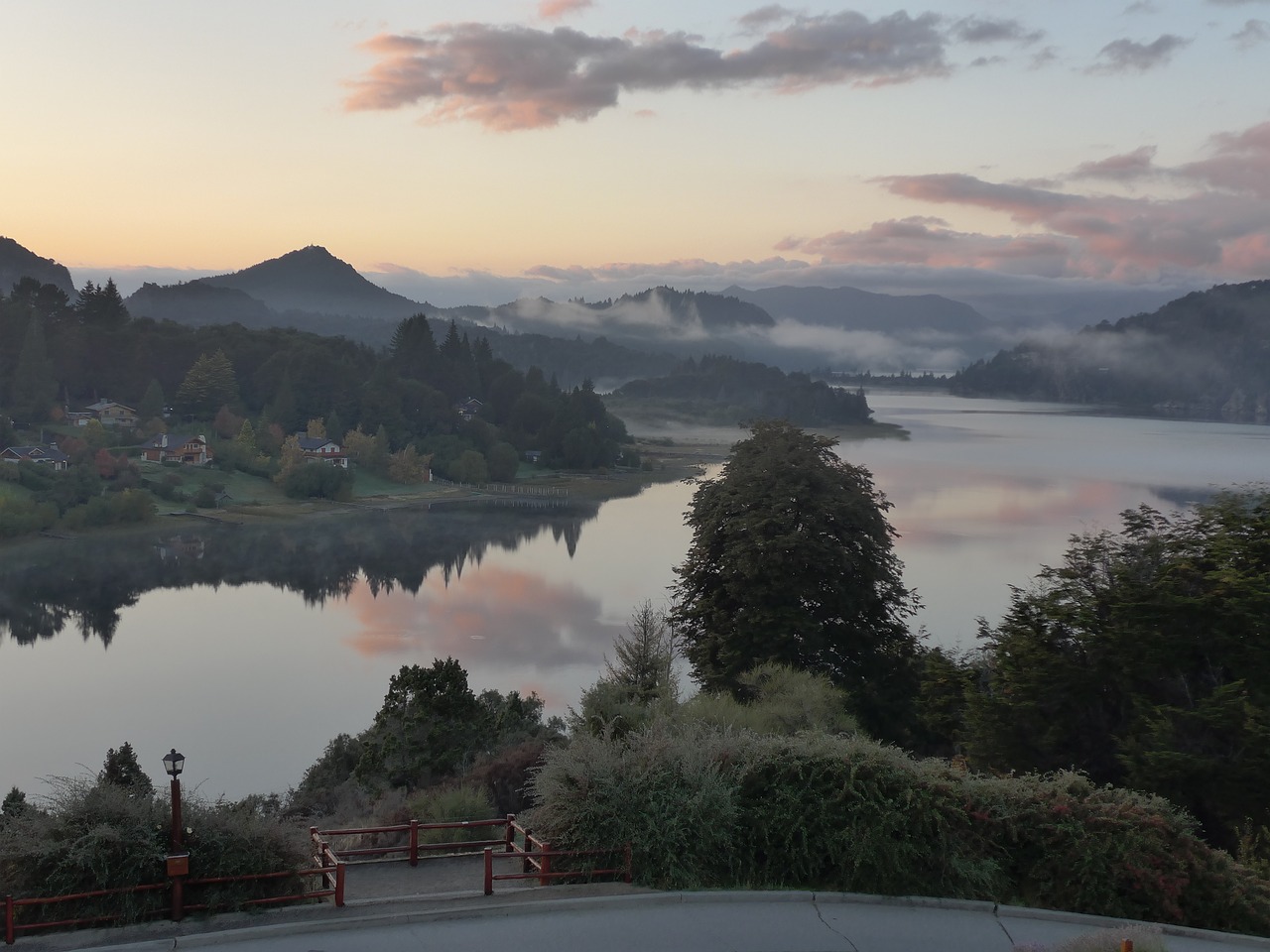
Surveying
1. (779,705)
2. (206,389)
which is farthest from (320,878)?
(206,389)

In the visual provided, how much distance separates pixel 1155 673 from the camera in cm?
1712

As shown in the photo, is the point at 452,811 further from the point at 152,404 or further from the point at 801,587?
the point at 152,404

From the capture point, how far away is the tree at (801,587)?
24.3 meters

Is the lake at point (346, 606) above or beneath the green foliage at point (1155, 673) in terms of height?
beneath

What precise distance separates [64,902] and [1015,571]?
51.8m

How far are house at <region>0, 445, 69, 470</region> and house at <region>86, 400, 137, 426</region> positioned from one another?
17306 millimetres

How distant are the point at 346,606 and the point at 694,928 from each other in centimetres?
4946

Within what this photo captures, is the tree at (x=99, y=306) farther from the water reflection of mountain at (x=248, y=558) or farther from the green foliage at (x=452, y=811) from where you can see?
the green foliage at (x=452, y=811)

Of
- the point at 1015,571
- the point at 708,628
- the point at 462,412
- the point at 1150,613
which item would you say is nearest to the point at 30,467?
the point at 462,412

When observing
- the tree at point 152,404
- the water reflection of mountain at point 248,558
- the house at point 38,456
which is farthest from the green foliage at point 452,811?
the tree at point 152,404

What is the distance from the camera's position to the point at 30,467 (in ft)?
290

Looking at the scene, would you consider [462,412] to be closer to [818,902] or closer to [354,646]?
[354,646]

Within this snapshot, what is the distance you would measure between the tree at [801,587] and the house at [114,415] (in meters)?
101

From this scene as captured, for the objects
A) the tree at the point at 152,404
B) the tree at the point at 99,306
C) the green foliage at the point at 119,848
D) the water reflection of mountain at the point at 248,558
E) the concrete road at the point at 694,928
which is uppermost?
the tree at the point at 99,306
